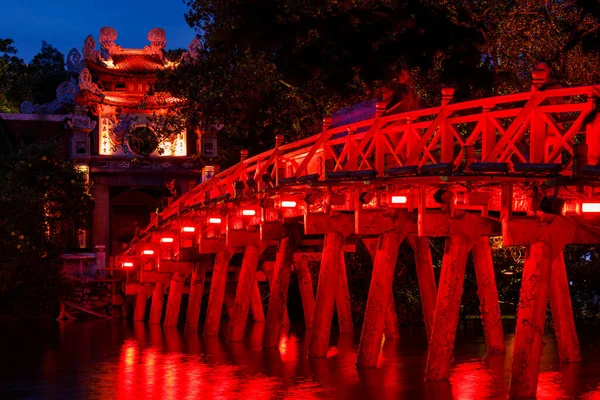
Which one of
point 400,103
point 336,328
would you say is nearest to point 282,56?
point 400,103

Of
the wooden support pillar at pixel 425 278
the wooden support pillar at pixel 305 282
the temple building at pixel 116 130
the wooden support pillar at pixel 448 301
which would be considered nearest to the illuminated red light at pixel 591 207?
the wooden support pillar at pixel 448 301

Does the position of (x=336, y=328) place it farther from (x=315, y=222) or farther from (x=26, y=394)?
(x=26, y=394)

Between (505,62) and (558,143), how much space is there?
423 inches

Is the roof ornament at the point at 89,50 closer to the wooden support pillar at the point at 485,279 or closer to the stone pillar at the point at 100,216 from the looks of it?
the stone pillar at the point at 100,216

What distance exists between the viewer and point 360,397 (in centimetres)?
1858

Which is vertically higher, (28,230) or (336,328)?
(28,230)

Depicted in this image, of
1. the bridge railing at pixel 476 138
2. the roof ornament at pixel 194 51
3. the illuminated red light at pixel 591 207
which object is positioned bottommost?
the illuminated red light at pixel 591 207

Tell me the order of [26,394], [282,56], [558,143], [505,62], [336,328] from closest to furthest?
[558,143] → [26,394] → [505,62] → [282,56] → [336,328]

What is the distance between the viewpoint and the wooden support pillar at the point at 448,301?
18594mm

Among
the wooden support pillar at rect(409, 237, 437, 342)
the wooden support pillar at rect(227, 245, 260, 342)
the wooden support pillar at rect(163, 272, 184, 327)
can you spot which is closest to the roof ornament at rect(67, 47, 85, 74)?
the wooden support pillar at rect(163, 272, 184, 327)

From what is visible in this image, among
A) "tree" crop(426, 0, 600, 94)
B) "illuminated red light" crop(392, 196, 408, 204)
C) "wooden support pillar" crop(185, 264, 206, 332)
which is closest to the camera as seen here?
"illuminated red light" crop(392, 196, 408, 204)

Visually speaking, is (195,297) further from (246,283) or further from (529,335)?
(529,335)

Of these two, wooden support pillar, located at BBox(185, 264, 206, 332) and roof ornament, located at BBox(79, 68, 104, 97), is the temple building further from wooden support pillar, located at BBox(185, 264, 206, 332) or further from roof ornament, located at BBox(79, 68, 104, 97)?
wooden support pillar, located at BBox(185, 264, 206, 332)

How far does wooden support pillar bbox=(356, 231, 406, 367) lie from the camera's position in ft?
68.2
